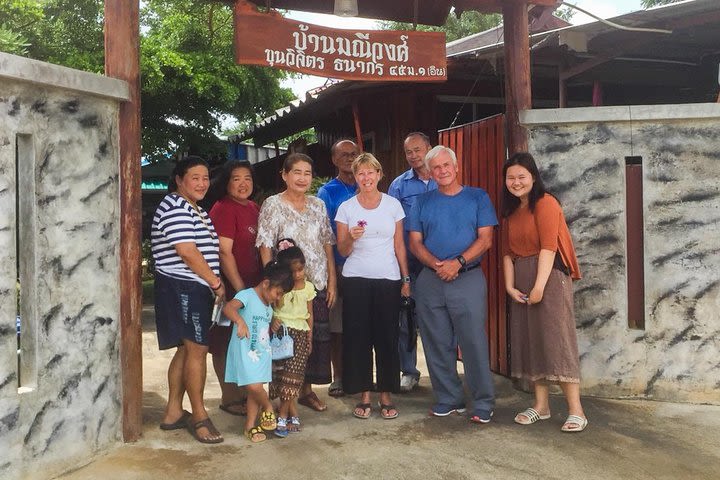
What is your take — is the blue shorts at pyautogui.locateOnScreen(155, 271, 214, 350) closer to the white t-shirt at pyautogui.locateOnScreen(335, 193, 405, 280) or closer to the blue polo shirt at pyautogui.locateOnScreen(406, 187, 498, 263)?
the white t-shirt at pyautogui.locateOnScreen(335, 193, 405, 280)

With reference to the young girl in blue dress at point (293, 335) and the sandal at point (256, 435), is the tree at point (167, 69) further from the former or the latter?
the sandal at point (256, 435)

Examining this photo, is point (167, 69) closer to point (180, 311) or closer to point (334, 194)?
point (334, 194)

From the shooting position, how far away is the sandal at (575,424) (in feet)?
14.0

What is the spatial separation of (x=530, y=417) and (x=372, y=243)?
59.9 inches

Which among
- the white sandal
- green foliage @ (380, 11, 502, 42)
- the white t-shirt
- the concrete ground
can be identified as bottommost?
the concrete ground

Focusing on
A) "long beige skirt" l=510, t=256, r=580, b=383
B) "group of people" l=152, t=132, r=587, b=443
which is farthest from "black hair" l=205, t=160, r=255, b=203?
"long beige skirt" l=510, t=256, r=580, b=383

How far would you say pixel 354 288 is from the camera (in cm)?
455

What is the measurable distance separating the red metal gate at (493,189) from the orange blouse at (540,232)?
98 centimetres

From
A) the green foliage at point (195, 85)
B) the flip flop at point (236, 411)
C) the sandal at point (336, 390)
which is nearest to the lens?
the flip flop at point (236, 411)

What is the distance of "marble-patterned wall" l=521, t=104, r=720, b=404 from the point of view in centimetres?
496

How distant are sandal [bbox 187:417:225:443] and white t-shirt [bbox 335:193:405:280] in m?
1.26

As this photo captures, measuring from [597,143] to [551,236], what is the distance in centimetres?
116

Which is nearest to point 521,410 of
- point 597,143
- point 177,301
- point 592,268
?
point 592,268

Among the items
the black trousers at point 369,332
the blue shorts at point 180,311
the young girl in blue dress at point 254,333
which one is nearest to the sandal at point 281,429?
the young girl in blue dress at point 254,333
